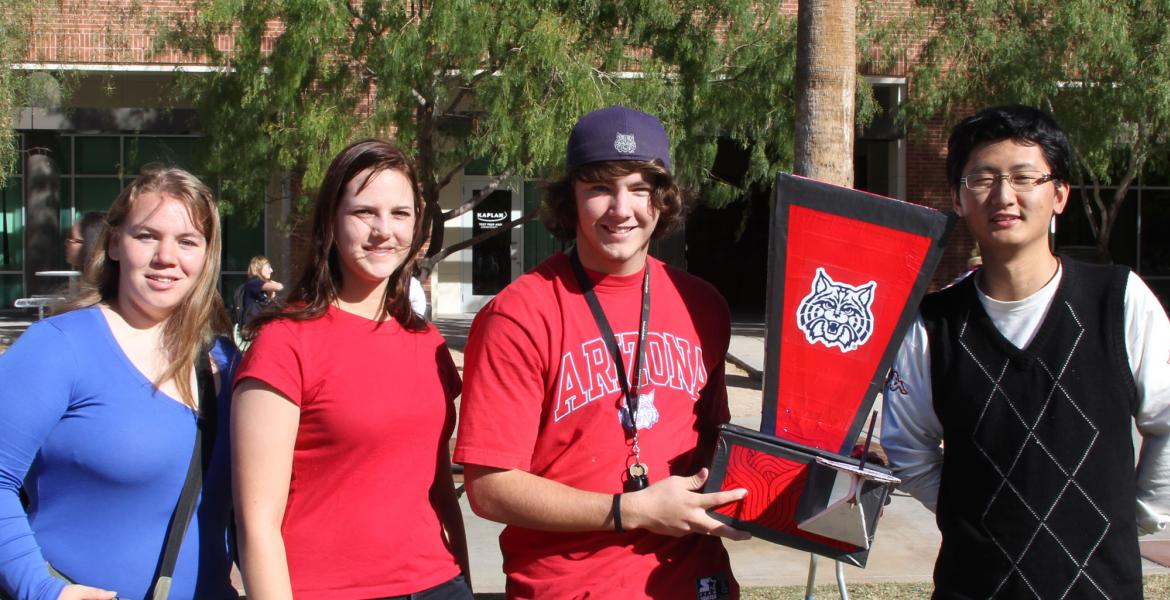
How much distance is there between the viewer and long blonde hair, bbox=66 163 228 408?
2.39m

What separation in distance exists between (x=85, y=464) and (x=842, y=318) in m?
1.67

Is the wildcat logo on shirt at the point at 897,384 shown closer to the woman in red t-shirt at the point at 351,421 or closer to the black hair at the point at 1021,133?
the black hair at the point at 1021,133

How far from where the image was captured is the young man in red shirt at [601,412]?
2.24 metres

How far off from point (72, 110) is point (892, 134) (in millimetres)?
14949

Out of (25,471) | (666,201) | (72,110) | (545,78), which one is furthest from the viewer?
(72,110)

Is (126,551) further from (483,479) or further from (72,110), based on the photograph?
(72,110)

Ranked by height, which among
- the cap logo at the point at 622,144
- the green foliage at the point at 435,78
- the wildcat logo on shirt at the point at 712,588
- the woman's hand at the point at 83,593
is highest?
the green foliage at the point at 435,78

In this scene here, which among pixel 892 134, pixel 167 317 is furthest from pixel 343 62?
pixel 892 134

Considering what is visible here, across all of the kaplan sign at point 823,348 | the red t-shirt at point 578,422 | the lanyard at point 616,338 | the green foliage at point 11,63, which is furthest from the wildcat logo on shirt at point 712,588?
the green foliage at point 11,63

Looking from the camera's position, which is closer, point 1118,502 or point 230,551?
point 1118,502

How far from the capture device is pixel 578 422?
2.31 metres

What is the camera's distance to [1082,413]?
2.27 m

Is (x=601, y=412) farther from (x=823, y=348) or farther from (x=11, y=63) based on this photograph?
(x=11, y=63)

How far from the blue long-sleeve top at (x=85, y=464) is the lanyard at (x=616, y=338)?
0.95m
